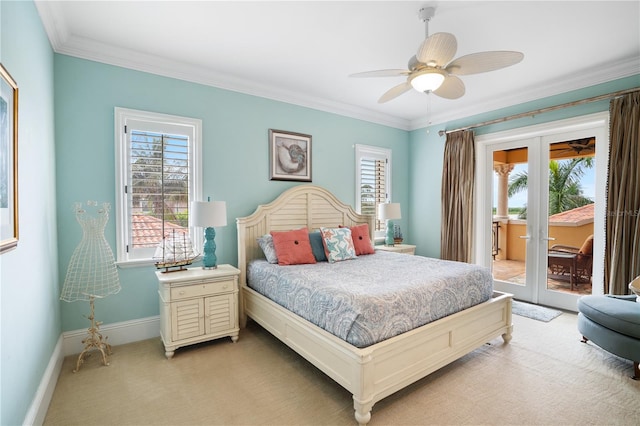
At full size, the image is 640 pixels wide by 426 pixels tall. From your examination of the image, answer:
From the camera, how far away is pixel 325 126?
454 cm

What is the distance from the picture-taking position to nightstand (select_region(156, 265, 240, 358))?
2828 mm

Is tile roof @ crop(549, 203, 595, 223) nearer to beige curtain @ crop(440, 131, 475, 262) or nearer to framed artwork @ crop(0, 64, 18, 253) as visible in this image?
beige curtain @ crop(440, 131, 475, 262)

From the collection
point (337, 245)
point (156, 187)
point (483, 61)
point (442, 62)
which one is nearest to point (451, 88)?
point (483, 61)

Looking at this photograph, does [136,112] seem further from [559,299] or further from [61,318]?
[559,299]

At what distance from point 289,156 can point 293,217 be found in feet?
2.63

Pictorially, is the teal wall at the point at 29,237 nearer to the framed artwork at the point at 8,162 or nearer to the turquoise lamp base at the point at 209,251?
the framed artwork at the point at 8,162

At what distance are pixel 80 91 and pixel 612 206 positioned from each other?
5.40 metres

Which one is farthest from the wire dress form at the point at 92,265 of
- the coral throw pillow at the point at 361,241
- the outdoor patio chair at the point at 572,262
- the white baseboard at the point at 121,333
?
the outdoor patio chair at the point at 572,262

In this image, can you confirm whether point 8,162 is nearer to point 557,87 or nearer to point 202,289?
point 202,289

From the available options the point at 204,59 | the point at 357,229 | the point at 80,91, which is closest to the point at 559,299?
the point at 357,229

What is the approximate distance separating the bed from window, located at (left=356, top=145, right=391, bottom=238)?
1420mm

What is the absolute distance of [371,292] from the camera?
2211 millimetres

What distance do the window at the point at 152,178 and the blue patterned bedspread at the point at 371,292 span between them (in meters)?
1.03

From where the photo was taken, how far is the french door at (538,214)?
148 inches
